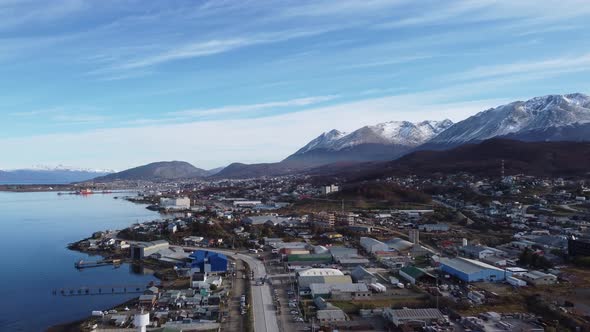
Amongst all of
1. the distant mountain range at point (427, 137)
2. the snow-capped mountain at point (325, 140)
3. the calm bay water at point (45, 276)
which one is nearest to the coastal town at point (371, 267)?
the calm bay water at point (45, 276)

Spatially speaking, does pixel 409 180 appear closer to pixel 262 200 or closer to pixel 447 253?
pixel 262 200

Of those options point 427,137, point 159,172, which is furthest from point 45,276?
point 427,137

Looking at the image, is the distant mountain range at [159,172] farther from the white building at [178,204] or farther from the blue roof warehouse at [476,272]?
the blue roof warehouse at [476,272]

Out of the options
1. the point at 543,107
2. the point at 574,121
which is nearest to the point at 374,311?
the point at 574,121

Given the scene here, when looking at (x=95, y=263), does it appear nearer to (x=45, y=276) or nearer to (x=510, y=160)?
(x=45, y=276)

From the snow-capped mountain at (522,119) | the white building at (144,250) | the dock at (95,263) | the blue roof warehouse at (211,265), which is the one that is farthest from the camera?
the snow-capped mountain at (522,119)

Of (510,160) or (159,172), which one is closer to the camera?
(510,160)

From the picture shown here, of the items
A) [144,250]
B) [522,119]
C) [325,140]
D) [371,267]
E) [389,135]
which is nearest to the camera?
[371,267]

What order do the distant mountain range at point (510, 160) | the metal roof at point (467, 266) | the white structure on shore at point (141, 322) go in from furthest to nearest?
the distant mountain range at point (510, 160)
the metal roof at point (467, 266)
the white structure on shore at point (141, 322)
